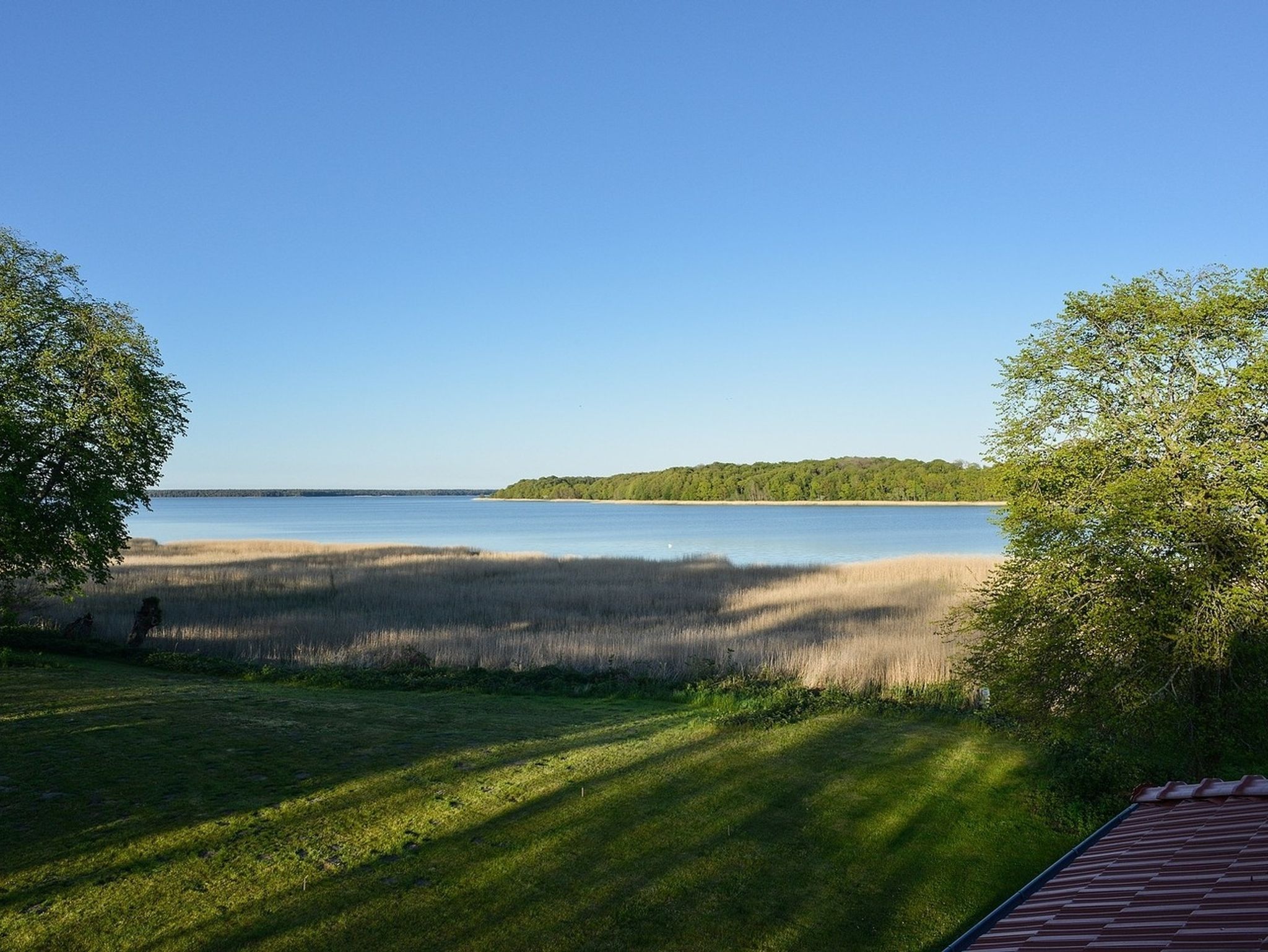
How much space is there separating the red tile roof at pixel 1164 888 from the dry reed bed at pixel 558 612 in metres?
9.92

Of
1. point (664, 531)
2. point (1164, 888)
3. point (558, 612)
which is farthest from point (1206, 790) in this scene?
point (664, 531)

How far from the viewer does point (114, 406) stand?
13.8 meters

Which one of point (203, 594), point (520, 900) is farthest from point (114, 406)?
point (203, 594)

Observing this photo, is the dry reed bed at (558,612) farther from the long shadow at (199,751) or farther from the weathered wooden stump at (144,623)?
the long shadow at (199,751)

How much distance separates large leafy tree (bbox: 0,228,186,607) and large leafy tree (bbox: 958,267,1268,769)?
45.2ft

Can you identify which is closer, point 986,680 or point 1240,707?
point 1240,707

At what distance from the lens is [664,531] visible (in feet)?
338

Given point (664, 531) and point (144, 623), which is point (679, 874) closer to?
point (144, 623)

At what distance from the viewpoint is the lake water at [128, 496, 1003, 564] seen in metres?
69.6

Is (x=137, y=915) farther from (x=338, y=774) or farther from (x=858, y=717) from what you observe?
(x=858, y=717)

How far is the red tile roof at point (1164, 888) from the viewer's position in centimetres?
276

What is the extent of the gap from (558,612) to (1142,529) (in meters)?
21.3

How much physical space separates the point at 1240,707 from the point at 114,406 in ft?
53.1

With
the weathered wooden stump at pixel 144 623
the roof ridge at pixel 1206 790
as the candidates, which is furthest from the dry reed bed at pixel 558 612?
the roof ridge at pixel 1206 790
